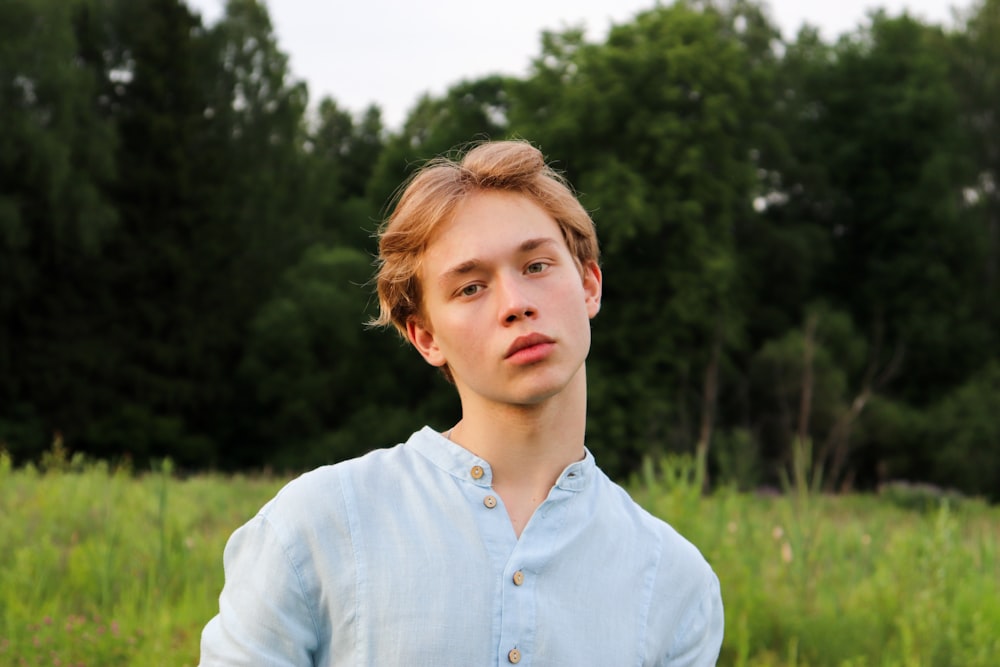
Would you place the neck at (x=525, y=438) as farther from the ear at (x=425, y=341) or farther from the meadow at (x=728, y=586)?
the meadow at (x=728, y=586)

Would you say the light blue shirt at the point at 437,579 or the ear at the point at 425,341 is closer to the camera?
the light blue shirt at the point at 437,579

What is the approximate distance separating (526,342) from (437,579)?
38cm

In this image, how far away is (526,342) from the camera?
1.92 meters

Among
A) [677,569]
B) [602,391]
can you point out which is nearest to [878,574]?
[677,569]

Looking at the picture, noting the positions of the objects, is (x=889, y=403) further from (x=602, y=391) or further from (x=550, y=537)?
(x=550, y=537)

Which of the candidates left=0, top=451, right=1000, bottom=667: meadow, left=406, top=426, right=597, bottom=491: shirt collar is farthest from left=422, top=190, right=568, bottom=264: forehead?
left=0, top=451, right=1000, bottom=667: meadow

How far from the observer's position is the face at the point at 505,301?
75.7 inches

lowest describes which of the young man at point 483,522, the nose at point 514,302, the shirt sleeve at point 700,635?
the shirt sleeve at point 700,635

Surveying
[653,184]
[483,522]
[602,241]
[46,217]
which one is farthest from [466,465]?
[46,217]

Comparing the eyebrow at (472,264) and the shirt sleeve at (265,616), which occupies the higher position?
the eyebrow at (472,264)

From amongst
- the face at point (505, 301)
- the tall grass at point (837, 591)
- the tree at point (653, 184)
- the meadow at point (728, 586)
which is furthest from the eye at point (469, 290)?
the tree at point (653, 184)

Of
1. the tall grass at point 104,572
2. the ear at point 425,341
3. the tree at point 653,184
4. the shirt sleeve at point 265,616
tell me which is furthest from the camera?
the tree at point 653,184

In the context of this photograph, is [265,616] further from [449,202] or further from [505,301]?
[449,202]

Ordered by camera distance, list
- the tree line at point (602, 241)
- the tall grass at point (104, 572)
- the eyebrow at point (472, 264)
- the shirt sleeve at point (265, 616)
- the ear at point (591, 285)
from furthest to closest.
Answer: the tree line at point (602, 241) → the tall grass at point (104, 572) → the ear at point (591, 285) → the eyebrow at point (472, 264) → the shirt sleeve at point (265, 616)
